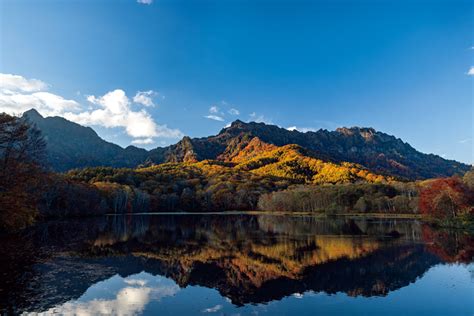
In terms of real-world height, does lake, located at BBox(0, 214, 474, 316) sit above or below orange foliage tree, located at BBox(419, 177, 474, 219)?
below

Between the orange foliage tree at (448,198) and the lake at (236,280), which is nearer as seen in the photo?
the lake at (236,280)

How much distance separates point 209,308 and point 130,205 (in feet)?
551

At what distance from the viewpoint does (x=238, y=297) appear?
23.7 meters

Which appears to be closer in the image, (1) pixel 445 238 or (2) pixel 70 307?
(2) pixel 70 307

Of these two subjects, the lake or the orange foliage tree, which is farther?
the orange foliage tree

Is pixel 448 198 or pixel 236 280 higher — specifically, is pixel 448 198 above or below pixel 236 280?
above

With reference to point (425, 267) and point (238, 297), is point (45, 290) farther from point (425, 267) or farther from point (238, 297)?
point (425, 267)

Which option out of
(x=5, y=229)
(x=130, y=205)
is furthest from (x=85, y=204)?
(x=5, y=229)

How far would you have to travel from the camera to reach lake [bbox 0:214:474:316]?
827 inches

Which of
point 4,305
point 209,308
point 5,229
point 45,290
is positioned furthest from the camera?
point 5,229

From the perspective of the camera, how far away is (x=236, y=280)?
28.3 meters

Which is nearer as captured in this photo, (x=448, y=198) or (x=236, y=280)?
(x=236, y=280)

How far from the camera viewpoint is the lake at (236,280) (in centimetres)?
2100

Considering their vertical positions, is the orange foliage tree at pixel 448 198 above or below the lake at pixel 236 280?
above
